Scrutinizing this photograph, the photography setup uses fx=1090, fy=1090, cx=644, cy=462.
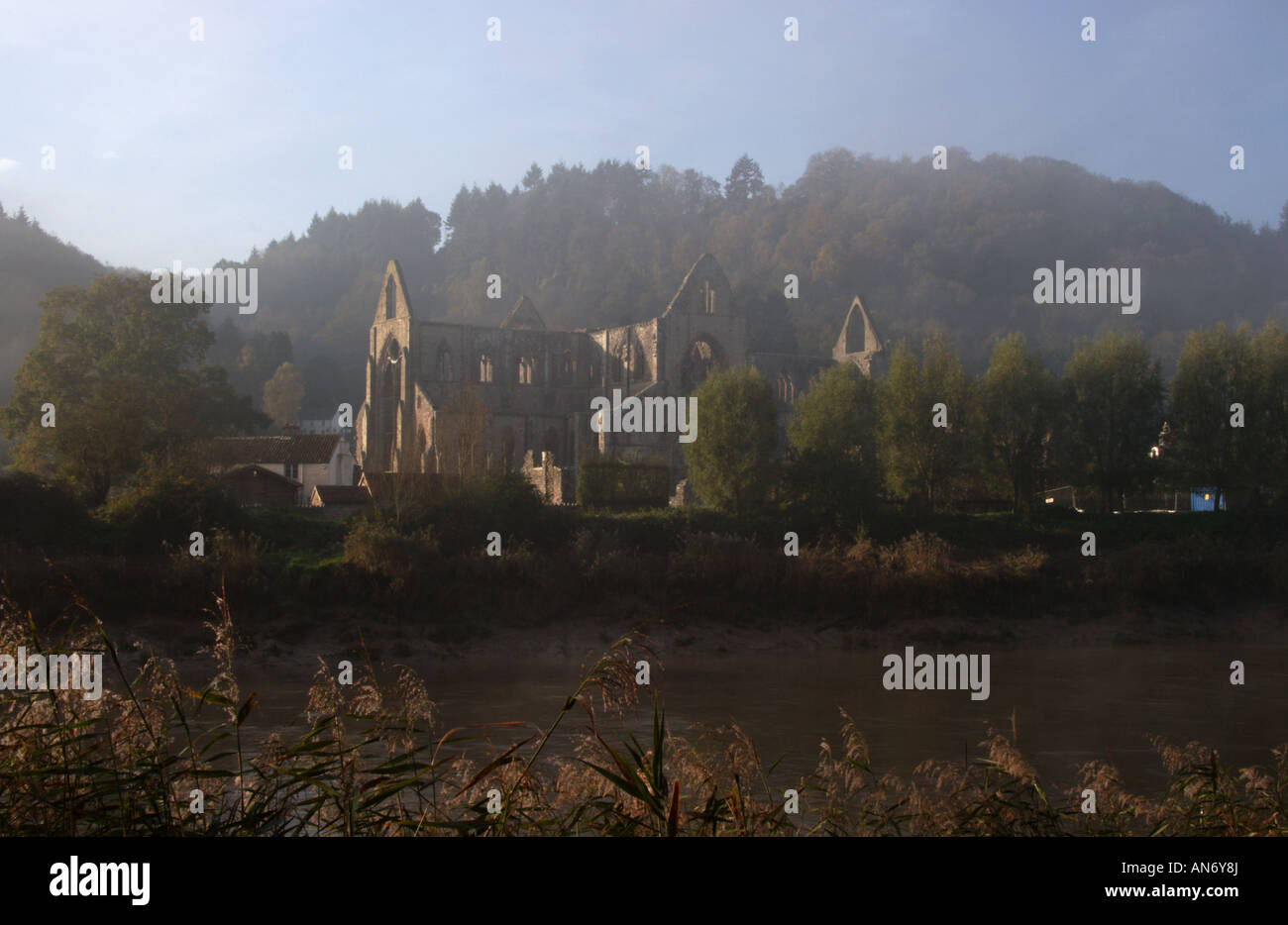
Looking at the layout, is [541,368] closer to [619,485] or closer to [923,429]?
[619,485]

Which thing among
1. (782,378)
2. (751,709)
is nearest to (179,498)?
(751,709)

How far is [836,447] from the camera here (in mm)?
44406

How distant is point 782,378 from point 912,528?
26592mm

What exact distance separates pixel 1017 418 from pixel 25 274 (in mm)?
64898

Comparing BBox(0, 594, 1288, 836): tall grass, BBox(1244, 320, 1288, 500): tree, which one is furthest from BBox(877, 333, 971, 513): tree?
BBox(0, 594, 1288, 836): tall grass

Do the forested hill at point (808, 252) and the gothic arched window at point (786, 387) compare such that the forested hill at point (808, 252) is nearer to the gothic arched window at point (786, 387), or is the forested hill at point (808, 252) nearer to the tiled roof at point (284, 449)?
the gothic arched window at point (786, 387)

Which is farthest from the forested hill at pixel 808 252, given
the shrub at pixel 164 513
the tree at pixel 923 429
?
the shrub at pixel 164 513

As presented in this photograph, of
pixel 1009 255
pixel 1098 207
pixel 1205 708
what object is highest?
pixel 1098 207

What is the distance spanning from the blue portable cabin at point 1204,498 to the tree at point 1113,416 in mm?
2769

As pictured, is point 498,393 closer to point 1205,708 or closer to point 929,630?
point 929,630

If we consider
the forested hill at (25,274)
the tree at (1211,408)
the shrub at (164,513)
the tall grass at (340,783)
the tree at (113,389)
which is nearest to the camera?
the tall grass at (340,783)

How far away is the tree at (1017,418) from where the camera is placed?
149 ft
